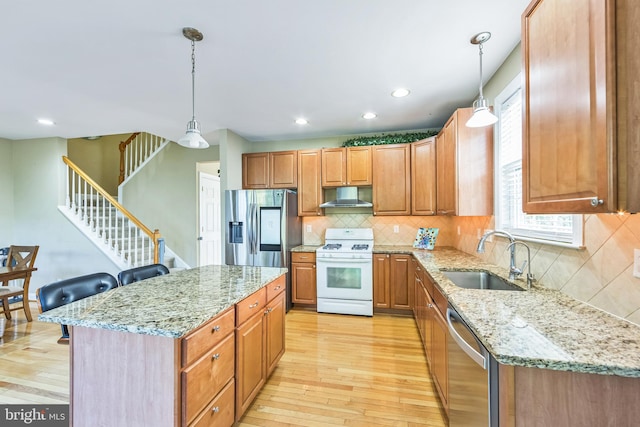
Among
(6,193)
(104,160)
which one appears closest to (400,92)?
(6,193)

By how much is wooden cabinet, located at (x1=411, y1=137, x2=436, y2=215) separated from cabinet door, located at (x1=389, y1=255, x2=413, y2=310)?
687mm

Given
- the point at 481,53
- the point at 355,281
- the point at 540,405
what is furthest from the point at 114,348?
the point at 481,53

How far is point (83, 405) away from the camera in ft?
4.20

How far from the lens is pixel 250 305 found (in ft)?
5.81

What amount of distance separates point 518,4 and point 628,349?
1838 millimetres

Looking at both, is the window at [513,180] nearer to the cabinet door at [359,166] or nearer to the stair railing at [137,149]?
the cabinet door at [359,166]

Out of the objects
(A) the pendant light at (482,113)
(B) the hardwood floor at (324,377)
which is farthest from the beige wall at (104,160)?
(A) the pendant light at (482,113)

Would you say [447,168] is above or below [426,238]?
above

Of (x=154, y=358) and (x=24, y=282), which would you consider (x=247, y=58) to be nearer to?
(x=154, y=358)

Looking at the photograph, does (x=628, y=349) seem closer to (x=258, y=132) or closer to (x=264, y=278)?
(x=264, y=278)

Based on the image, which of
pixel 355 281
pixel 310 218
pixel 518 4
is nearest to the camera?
pixel 518 4

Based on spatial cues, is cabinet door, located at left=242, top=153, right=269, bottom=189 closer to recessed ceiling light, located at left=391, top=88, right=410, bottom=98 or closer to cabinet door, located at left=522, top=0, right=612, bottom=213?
recessed ceiling light, located at left=391, top=88, right=410, bottom=98

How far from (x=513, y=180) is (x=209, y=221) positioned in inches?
184

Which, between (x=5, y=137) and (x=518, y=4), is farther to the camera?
(x=5, y=137)
